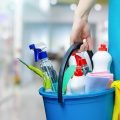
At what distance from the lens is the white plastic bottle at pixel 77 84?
2.72ft

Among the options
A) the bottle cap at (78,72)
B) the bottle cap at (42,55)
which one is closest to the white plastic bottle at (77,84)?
the bottle cap at (78,72)

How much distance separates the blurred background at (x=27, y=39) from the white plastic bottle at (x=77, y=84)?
1.08 feet

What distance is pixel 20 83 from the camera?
21.6ft

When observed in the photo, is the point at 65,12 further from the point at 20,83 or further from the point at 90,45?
the point at 90,45

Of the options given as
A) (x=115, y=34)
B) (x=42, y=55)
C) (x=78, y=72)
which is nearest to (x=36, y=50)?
(x=42, y=55)

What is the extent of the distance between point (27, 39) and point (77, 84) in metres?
6.65

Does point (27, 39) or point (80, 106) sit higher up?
point (27, 39)

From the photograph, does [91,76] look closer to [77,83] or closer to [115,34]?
[77,83]

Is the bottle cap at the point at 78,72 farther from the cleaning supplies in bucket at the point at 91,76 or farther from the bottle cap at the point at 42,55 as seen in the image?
the bottle cap at the point at 42,55

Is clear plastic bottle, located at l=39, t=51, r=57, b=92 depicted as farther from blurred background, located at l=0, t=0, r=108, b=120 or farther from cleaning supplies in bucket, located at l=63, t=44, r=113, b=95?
blurred background, located at l=0, t=0, r=108, b=120

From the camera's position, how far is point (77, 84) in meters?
0.83

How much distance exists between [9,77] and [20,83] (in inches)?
83.2

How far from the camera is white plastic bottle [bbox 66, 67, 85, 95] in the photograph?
0.83m

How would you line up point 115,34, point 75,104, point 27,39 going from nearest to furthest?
1. point 75,104
2. point 115,34
3. point 27,39
